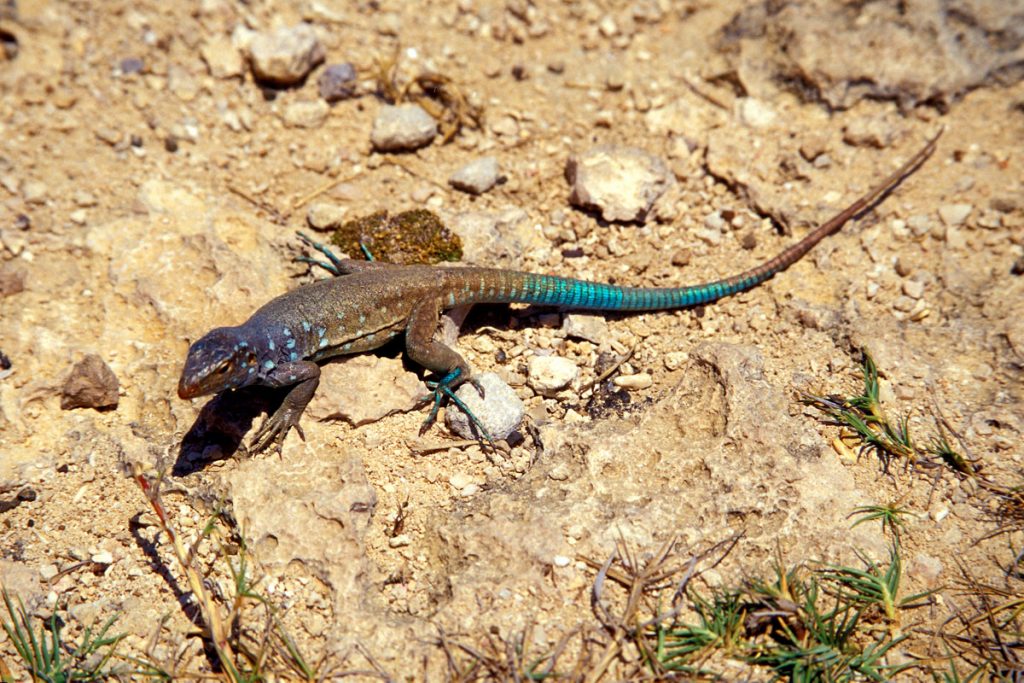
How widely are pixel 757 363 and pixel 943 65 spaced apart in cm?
334

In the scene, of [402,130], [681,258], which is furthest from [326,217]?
[681,258]

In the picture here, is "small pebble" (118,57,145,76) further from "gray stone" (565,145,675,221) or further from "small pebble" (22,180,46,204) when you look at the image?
"gray stone" (565,145,675,221)

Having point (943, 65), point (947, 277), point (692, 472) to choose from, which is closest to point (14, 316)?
point (692, 472)

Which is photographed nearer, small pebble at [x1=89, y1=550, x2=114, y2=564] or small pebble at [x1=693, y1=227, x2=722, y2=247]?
small pebble at [x1=89, y1=550, x2=114, y2=564]

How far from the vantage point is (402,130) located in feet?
19.2

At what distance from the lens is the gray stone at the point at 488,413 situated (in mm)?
4309

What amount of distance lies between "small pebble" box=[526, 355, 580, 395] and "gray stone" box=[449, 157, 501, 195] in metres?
1.70

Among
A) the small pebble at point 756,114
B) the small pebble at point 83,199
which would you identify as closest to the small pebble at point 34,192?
the small pebble at point 83,199

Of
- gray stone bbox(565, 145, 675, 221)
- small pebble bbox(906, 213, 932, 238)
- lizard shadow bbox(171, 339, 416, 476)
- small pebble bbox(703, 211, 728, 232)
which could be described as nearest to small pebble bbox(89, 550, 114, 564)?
lizard shadow bbox(171, 339, 416, 476)

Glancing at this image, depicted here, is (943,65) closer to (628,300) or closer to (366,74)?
(628,300)

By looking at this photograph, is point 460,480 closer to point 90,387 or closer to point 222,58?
point 90,387

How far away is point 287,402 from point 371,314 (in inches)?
28.4

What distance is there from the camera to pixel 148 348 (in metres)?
4.62

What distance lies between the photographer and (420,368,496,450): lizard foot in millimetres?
4293
